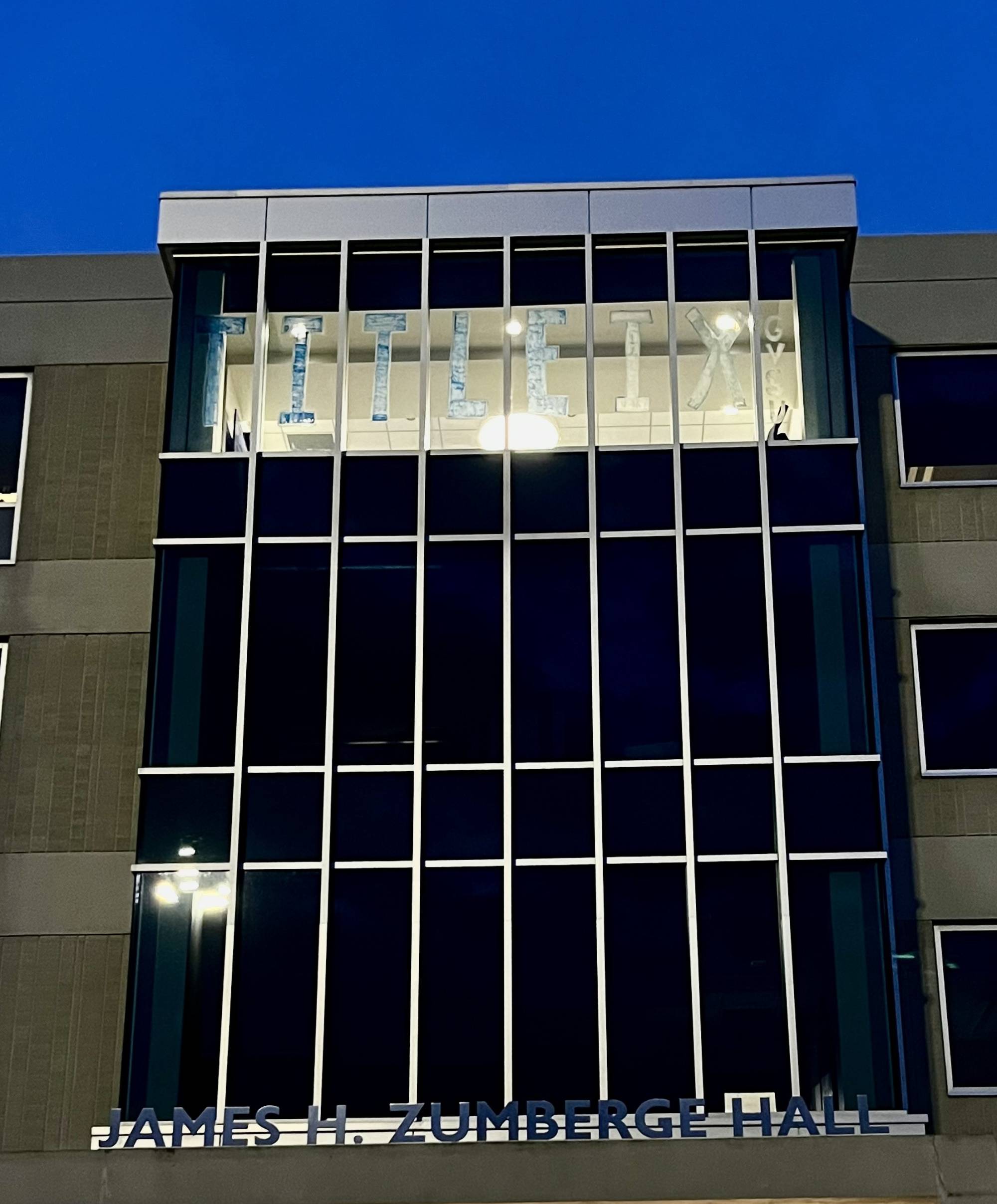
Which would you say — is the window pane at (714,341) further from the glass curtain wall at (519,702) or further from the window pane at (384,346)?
the window pane at (384,346)

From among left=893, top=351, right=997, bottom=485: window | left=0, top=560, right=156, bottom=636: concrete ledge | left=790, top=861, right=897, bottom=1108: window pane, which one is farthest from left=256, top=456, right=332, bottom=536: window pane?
left=893, top=351, right=997, bottom=485: window

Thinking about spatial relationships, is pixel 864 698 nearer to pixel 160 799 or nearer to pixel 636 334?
pixel 636 334

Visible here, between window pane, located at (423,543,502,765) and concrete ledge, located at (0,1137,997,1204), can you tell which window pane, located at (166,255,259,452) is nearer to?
window pane, located at (423,543,502,765)

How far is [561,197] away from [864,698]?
273 inches

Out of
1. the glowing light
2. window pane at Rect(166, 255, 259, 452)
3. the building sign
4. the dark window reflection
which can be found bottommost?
the building sign

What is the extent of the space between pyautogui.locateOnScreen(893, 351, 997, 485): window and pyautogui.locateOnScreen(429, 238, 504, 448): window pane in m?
4.86

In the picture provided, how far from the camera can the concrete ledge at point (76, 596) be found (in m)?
20.3

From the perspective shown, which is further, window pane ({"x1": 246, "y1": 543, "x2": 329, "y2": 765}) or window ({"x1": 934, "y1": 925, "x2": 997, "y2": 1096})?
window pane ({"x1": 246, "y1": 543, "x2": 329, "y2": 765})

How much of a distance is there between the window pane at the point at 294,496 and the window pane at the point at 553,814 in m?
3.69

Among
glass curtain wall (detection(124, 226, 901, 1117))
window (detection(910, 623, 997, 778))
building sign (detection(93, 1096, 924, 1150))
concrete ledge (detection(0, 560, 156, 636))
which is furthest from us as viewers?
concrete ledge (detection(0, 560, 156, 636))

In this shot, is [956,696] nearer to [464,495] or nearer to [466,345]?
[464,495]

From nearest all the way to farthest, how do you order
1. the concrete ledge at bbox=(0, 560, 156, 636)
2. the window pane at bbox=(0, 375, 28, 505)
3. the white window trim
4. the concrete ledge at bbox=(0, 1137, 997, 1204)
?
the concrete ledge at bbox=(0, 1137, 997, 1204), the concrete ledge at bbox=(0, 560, 156, 636), the white window trim, the window pane at bbox=(0, 375, 28, 505)

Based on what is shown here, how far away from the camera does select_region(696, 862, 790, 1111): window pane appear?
58.3 feet

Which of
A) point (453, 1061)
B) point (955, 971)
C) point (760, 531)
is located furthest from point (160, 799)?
point (955, 971)
